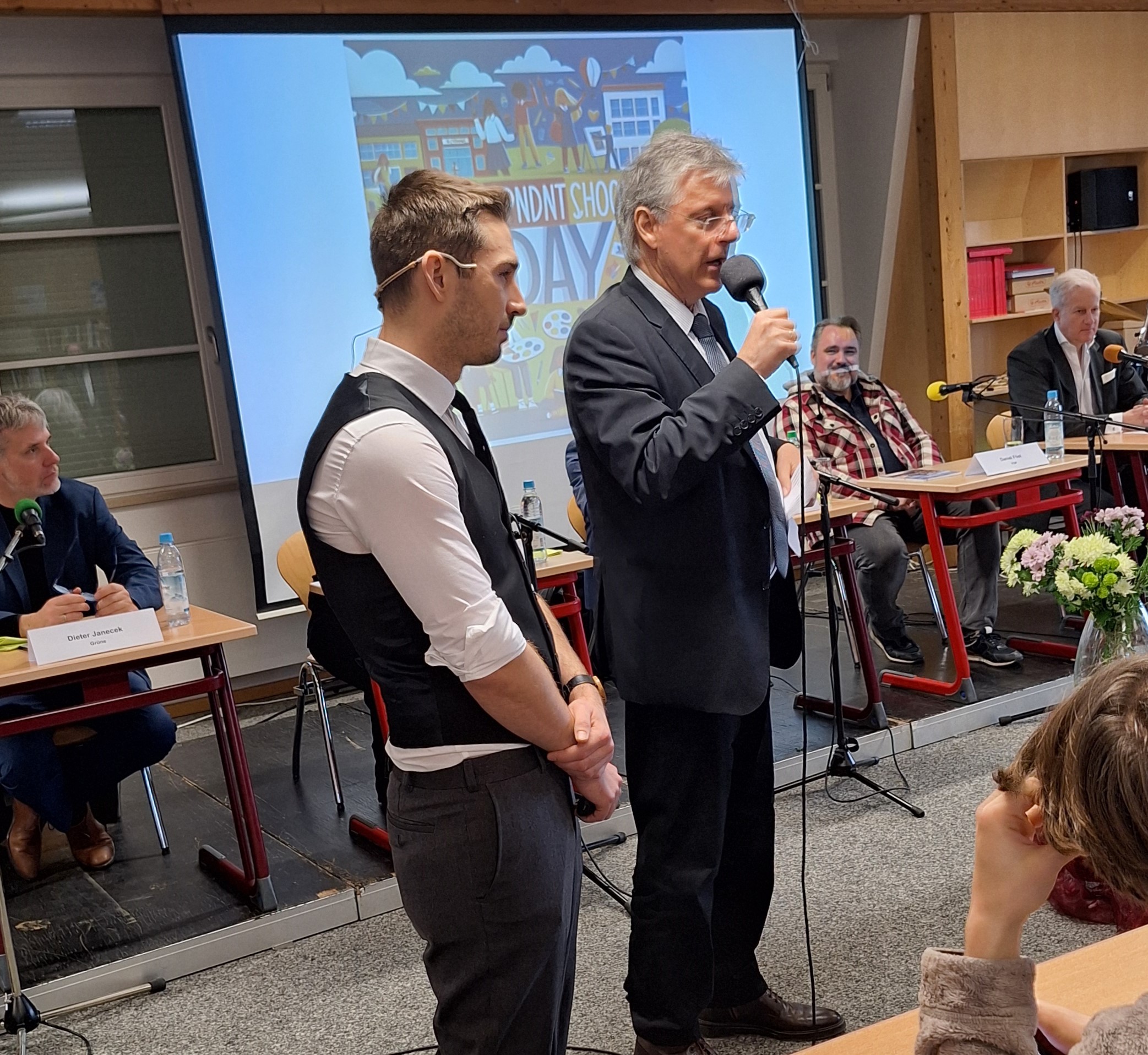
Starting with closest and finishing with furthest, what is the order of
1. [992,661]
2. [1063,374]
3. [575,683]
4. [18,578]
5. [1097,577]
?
[575,683], [1097,577], [18,578], [992,661], [1063,374]

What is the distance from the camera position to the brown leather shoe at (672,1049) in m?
1.92

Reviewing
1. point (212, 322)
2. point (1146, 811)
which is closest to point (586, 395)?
point (1146, 811)

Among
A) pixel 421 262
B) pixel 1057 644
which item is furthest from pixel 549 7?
pixel 421 262

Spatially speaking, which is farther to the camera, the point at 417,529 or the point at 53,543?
the point at 53,543

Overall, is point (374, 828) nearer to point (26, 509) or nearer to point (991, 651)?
point (26, 509)

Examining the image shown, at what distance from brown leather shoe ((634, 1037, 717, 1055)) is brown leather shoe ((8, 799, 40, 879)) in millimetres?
1998

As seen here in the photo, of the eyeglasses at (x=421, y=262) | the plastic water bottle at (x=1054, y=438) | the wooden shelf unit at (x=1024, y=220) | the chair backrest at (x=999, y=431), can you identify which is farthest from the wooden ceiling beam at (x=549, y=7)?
the eyeglasses at (x=421, y=262)

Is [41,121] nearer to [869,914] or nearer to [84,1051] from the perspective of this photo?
[84,1051]

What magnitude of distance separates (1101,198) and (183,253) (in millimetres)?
4871

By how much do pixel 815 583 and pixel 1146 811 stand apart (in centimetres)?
534

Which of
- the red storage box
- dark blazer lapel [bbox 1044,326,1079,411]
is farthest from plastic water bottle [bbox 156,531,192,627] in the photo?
the red storage box

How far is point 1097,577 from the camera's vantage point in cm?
272

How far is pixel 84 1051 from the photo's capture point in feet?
7.73

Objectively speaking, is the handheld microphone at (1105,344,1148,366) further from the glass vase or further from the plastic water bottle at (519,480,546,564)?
the plastic water bottle at (519,480,546,564)
